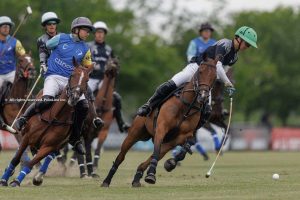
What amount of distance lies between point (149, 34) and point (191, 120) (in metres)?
63.8

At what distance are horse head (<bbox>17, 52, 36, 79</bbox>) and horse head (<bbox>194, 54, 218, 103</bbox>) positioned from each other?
6024 mm

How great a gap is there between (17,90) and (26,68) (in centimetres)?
64

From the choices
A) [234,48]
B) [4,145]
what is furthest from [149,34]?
[234,48]

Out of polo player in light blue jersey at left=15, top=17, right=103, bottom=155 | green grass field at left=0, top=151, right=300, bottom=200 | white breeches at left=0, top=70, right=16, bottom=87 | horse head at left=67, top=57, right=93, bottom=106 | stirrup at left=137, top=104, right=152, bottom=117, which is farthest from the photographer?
white breeches at left=0, top=70, right=16, bottom=87

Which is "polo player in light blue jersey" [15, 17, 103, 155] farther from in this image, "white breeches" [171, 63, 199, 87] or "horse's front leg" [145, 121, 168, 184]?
"white breeches" [171, 63, 199, 87]

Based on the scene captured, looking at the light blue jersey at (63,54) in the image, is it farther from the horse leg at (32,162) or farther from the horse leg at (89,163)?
the horse leg at (89,163)

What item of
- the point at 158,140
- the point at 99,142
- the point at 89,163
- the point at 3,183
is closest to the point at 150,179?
the point at 158,140

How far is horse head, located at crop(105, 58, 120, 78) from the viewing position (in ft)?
74.9

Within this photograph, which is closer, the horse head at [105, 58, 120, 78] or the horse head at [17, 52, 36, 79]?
the horse head at [17, 52, 36, 79]

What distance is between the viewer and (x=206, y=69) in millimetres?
15711

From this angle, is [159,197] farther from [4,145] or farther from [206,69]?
[4,145]

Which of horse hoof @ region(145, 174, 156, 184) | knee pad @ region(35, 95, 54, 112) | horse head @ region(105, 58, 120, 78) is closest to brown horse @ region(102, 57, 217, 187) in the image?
horse hoof @ region(145, 174, 156, 184)

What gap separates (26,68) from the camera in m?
20.9

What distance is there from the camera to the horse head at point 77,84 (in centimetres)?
1548
